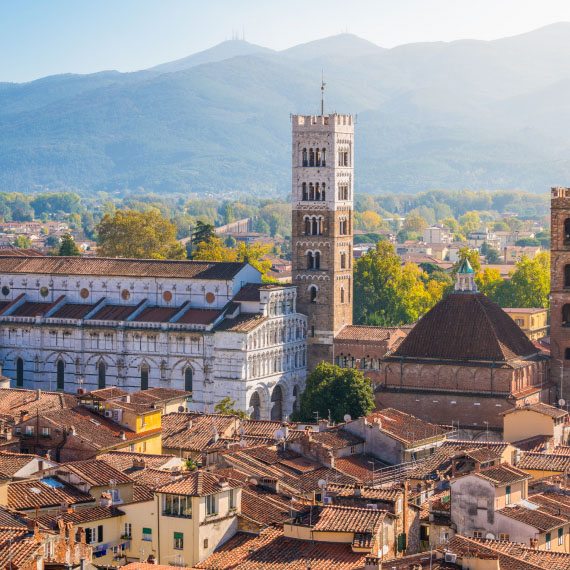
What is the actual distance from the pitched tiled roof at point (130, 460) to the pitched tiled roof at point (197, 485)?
563 centimetres

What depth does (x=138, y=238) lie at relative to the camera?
130000 millimetres

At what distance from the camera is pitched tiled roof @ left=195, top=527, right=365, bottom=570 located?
39.2 meters

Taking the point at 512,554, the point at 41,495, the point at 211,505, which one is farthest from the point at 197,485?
the point at 512,554

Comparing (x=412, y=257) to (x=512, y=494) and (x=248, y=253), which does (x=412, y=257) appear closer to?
(x=248, y=253)

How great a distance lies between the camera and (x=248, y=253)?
129000 millimetres

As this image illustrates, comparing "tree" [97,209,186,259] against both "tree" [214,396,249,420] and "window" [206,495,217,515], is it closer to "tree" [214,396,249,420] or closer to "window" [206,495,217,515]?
Answer: "tree" [214,396,249,420]

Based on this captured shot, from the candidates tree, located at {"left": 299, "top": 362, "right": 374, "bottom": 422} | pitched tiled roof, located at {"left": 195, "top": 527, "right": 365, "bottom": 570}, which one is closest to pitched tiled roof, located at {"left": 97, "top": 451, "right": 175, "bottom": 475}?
pitched tiled roof, located at {"left": 195, "top": 527, "right": 365, "bottom": 570}

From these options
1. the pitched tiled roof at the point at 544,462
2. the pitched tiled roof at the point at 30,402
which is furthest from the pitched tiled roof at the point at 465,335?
the pitched tiled roof at the point at 544,462

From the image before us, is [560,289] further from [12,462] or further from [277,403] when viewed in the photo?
[12,462]

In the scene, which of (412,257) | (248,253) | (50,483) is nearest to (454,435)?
(50,483)

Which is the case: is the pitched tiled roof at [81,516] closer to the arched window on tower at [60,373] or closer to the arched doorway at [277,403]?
the arched doorway at [277,403]

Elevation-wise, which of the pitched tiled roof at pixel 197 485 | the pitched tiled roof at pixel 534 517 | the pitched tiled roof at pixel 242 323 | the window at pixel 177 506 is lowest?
the pitched tiled roof at pixel 534 517

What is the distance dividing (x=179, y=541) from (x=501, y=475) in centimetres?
900

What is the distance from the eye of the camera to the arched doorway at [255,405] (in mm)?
87500
